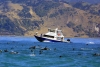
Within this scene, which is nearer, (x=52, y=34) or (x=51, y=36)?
(x=52, y=34)

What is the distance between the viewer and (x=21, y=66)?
203 ft

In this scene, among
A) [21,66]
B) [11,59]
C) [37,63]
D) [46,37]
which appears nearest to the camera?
[21,66]

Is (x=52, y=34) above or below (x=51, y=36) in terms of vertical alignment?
above

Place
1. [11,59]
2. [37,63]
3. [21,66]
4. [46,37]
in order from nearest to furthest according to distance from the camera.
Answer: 1. [21,66]
2. [37,63]
3. [11,59]
4. [46,37]

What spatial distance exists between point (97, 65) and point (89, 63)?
2181 mm

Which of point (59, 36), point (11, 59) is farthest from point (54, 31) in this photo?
point (11, 59)

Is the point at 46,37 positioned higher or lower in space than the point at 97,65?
higher

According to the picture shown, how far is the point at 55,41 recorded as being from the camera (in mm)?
172750

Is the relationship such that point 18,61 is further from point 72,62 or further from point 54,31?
point 54,31

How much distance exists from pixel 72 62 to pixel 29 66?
10265 mm

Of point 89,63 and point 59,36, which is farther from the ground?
point 59,36

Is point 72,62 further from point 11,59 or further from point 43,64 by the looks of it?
point 11,59

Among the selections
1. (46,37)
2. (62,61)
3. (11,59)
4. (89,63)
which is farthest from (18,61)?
(46,37)

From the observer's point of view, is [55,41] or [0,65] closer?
[0,65]
